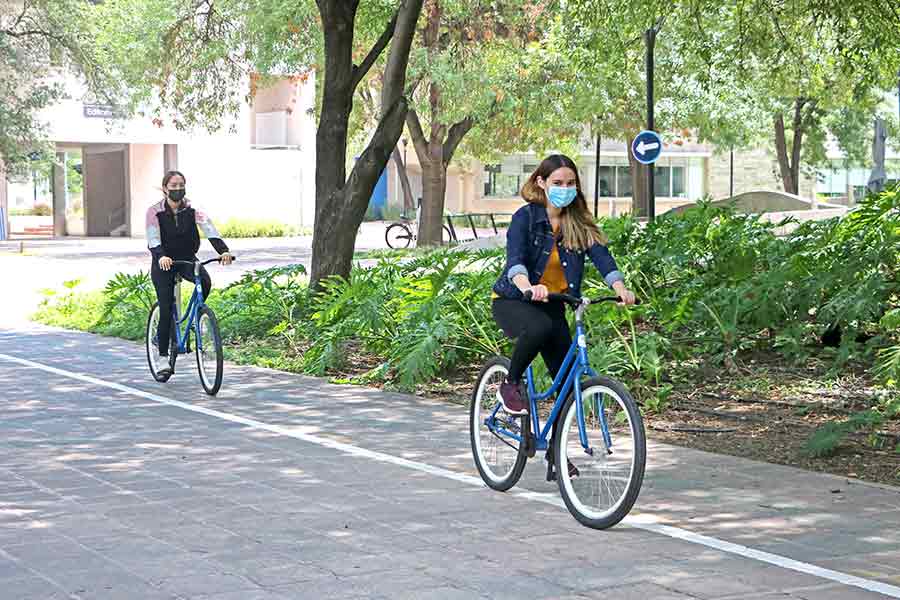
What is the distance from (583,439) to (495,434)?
936 millimetres

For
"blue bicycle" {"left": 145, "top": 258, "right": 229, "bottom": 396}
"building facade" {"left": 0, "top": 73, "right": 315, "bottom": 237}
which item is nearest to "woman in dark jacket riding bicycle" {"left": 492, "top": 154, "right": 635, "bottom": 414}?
"blue bicycle" {"left": 145, "top": 258, "right": 229, "bottom": 396}

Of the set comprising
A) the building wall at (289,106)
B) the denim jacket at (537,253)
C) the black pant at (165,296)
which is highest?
the building wall at (289,106)

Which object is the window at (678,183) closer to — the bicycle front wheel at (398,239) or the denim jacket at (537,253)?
the bicycle front wheel at (398,239)

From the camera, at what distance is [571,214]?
23.7 ft

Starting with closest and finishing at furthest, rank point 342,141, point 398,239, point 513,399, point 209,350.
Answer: point 513,399
point 209,350
point 342,141
point 398,239

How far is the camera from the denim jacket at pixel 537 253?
710 centimetres

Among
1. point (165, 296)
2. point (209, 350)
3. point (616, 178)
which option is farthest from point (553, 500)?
point (616, 178)

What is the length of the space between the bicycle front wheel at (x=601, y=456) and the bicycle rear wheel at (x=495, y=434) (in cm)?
47

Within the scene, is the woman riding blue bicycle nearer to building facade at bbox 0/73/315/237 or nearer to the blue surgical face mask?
the blue surgical face mask

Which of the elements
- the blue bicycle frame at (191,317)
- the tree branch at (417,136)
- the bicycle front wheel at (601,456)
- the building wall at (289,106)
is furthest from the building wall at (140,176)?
the bicycle front wheel at (601,456)

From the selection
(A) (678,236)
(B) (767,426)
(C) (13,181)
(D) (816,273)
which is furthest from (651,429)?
(C) (13,181)

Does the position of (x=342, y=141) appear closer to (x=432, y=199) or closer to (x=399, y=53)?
(x=399, y=53)

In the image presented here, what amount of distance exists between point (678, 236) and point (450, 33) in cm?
1878

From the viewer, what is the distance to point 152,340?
12367 millimetres
